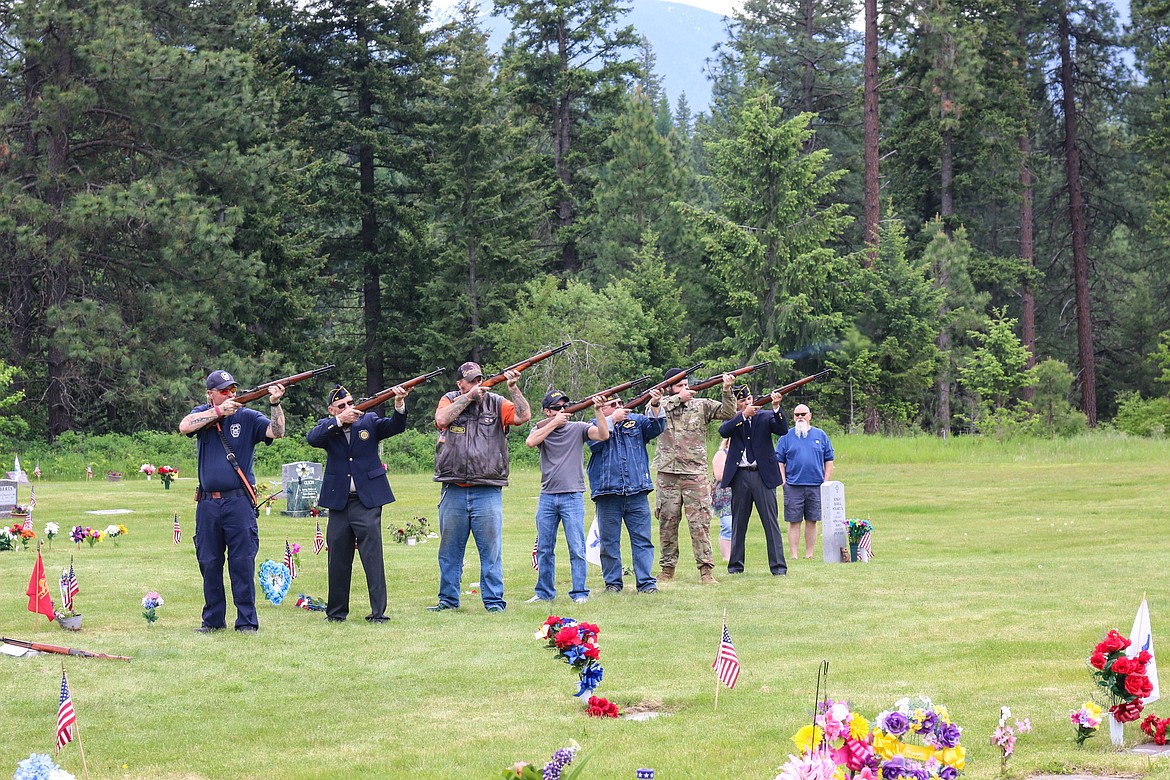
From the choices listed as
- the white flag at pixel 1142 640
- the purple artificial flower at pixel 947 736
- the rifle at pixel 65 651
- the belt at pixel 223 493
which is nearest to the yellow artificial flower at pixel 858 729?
the purple artificial flower at pixel 947 736

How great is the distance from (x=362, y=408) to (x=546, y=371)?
1047 inches

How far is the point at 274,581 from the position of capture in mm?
12883

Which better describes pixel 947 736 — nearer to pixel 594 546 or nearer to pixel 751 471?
pixel 594 546

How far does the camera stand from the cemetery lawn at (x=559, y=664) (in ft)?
24.4

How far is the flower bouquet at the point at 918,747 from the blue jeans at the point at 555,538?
732cm

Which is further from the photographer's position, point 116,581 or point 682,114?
point 682,114

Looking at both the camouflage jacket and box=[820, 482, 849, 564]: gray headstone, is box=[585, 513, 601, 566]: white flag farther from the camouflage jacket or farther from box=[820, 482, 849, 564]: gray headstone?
box=[820, 482, 849, 564]: gray headstone

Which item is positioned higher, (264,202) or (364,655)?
(264,202)

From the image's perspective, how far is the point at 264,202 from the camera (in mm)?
40344

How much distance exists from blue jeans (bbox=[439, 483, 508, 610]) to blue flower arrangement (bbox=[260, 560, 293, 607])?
1.58 metres

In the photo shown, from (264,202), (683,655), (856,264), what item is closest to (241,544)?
(683,655)

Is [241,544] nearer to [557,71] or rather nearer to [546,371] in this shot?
[546,371]

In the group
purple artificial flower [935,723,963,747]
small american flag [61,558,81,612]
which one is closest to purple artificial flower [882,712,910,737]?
purple artificial flower [935,723,963,747]

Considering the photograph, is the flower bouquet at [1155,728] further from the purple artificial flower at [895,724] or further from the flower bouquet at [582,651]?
the flower bouquet at [582,651]
